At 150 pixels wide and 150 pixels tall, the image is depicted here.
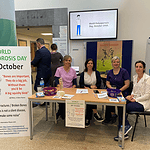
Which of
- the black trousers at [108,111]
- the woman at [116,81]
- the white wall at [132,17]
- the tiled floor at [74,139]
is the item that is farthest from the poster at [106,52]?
the tiled floor at [74,139]

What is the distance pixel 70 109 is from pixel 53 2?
12.8 feet

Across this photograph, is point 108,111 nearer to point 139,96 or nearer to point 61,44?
point 139,96

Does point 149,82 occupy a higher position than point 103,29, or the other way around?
point 103,29

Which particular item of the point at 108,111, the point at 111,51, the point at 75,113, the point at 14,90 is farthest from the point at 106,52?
the point at 14,90

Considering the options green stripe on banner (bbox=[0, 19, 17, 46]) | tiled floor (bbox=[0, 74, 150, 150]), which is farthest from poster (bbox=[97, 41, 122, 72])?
green stripe on banner (bbox=[0, 19, 17, 46])

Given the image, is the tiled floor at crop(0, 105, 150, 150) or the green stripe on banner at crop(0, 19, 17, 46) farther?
the green stripe on banner at crop(0, 19, 17, 46)

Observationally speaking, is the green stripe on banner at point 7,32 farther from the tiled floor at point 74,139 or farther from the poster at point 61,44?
the poster at point 61,44

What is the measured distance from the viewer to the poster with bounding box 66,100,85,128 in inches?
76.1

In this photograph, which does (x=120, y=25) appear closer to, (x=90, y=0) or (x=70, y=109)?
(x=90, y=0)

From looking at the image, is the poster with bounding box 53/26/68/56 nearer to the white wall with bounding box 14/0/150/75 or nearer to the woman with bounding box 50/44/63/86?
the white wall with bounding box 14/0/150/75

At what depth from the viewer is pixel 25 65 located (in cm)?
206

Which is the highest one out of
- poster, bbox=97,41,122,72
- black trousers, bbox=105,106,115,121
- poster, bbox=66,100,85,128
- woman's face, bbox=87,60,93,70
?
poster, bbox=97,41,122,72

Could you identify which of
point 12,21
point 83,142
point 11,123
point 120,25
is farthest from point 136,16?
point 11,123

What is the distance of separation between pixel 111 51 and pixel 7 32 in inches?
112
